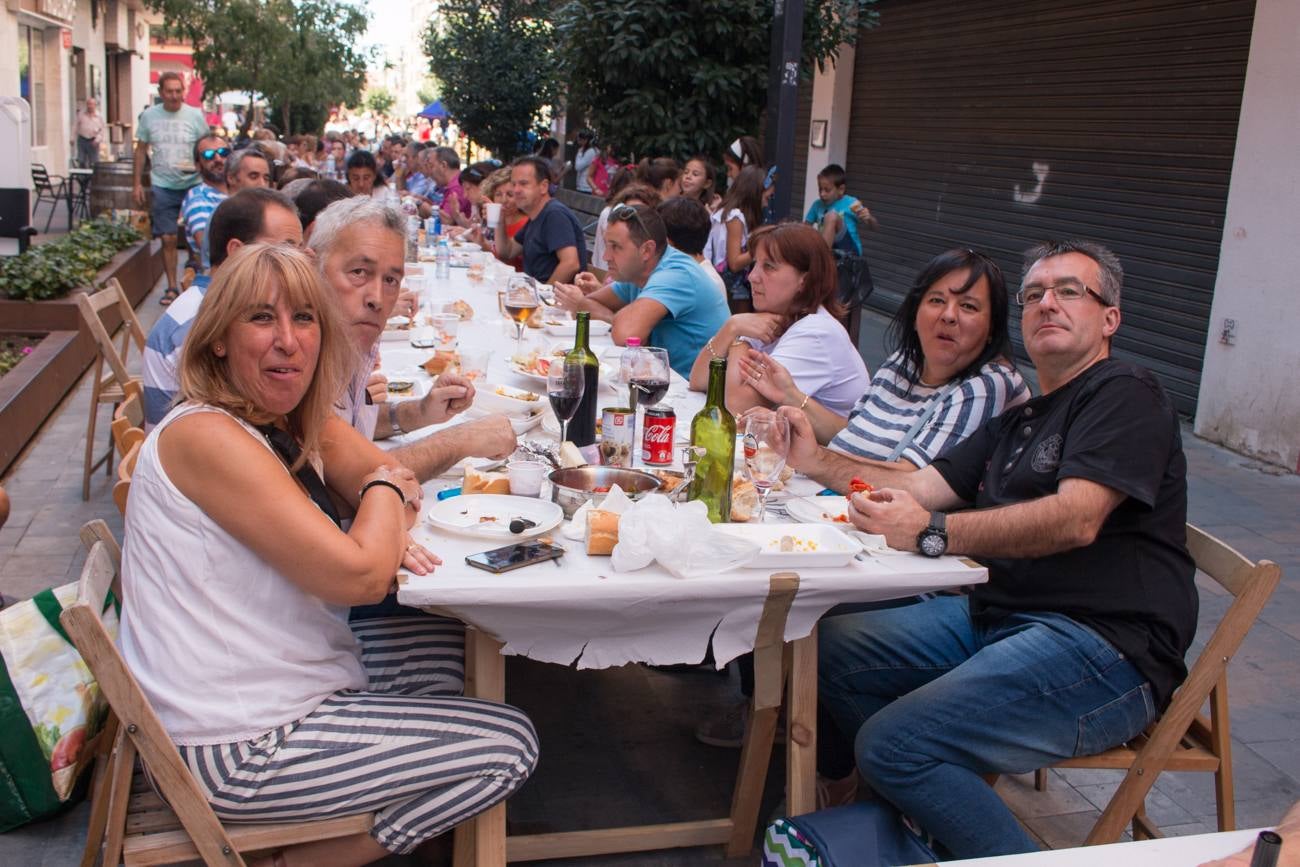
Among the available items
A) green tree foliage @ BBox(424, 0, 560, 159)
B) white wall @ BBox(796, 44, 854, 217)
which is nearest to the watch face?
white wall @ BBox(796, 44, 854, 217)

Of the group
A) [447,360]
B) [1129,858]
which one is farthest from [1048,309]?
[447,360]

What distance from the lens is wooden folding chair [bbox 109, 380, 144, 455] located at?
10.0 feet

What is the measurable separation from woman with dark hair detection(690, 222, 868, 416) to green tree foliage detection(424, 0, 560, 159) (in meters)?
15.1

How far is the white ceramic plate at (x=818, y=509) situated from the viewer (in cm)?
269

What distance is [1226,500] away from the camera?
6012mm

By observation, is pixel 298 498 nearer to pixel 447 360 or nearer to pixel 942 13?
pixel 447 360

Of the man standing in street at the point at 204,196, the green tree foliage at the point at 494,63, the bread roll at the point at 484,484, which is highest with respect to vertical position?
the green tree foliage at the point at 494,63

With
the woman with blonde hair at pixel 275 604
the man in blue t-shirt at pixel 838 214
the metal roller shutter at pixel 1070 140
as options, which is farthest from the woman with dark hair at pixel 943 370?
the man in blue t-shirt at pixel 838 214

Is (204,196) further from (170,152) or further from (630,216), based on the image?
(630,216)

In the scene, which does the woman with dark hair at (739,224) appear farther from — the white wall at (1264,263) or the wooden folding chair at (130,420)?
the wooden folding chair at (130,420)

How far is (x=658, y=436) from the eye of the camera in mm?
3014

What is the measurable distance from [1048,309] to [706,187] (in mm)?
5848

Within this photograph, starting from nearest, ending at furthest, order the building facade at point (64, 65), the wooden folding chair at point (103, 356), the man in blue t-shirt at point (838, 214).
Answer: the wooden folding chair at point (103, 356) < the man in blue t-shirt at point (838, 214) < the building facade at point (64, 65)

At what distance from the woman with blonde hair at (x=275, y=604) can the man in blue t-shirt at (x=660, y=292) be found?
268 cm
